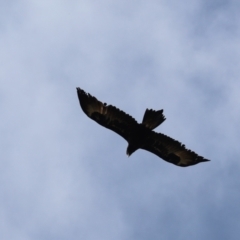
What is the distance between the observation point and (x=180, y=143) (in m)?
18.2

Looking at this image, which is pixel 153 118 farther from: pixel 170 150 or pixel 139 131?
pixel 170 150

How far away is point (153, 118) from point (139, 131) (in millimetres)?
1048

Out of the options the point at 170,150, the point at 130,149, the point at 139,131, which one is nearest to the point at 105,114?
the point at 139,131

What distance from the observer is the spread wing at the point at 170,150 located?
18.3 metres

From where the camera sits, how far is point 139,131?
1800 centimetres

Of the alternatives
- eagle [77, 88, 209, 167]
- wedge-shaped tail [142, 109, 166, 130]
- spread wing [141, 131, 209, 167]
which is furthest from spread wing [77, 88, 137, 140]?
spread wing [141, 131, 209, 167]

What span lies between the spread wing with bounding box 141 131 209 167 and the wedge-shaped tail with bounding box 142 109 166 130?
72 centimetres

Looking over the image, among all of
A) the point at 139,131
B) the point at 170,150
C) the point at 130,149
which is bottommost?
the point at 130,149

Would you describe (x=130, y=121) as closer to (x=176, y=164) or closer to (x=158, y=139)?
(x=158, y=139)

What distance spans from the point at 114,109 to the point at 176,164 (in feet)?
11.3

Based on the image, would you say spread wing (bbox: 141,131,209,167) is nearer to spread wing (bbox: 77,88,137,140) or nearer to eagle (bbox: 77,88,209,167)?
eagle (bbox: 77,88,209,167)

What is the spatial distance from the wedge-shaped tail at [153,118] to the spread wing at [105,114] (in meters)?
0.62

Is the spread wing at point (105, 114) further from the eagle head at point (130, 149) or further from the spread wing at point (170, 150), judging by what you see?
the spread wing at point (170, 150)

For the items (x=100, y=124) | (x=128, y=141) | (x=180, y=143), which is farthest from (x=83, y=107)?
(x=180, y=143)
